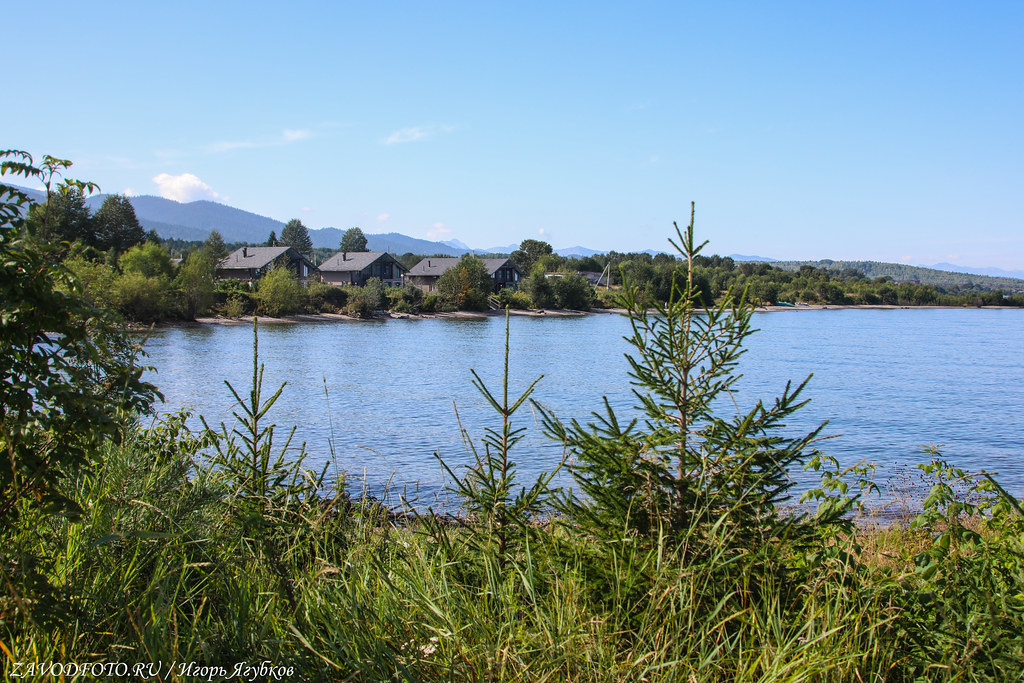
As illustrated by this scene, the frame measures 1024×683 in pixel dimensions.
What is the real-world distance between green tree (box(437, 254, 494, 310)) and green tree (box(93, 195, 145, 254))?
32117mm

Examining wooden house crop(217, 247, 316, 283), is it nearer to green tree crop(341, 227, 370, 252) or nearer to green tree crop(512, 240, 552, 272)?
green tree crop(512, 240, 552, 272)

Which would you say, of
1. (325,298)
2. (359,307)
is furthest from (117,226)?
(359,307)

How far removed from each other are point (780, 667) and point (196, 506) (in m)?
3.71

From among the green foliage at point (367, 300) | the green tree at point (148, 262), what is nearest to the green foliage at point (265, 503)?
the green tree at point (148, 262)

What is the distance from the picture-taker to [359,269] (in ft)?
302

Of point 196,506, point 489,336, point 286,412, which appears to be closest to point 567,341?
point 489,336

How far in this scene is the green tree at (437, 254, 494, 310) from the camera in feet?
261

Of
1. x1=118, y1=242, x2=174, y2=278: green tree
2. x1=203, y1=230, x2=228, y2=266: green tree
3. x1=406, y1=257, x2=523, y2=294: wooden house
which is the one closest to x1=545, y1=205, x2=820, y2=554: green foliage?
x1=118, y1=242, x2=174, y2=278: green tree

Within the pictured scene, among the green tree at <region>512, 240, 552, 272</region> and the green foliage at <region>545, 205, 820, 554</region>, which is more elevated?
the green tree at <region>512, 240, 552, 272</region>

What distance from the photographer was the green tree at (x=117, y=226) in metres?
64.0

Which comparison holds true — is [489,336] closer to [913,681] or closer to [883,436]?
[883,436]

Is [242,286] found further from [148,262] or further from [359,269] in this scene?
[359,269]

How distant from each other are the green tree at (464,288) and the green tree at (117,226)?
105 ft

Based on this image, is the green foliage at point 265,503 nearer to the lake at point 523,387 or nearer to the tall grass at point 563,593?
the tall grass at point 563,593
